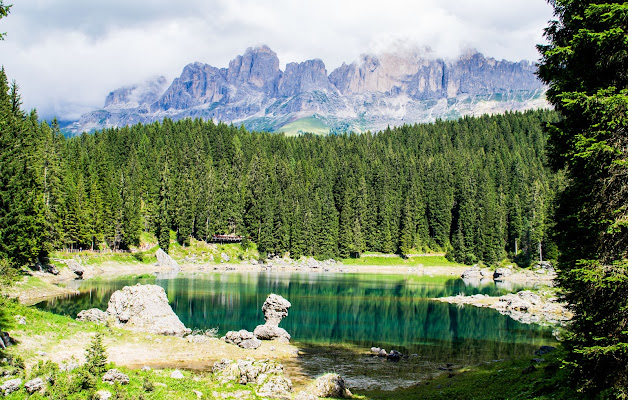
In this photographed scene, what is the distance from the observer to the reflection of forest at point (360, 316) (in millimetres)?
40219

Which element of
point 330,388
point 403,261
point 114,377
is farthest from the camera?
point 403,261

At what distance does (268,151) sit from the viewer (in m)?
182

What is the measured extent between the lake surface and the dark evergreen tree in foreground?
13557 mm

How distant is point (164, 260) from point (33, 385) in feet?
305

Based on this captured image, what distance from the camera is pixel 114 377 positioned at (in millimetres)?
18719

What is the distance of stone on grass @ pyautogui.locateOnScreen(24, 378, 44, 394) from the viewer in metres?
16.0

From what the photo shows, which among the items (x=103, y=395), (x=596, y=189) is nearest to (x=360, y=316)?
(x=103, y=395)

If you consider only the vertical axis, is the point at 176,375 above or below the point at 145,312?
below

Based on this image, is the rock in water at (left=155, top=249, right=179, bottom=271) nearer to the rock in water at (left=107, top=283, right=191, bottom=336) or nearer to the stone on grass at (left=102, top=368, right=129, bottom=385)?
the rock in water at (left=107, top=283, right=191, bottom=336)

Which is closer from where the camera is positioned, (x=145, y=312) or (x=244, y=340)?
(x=244, y=340)

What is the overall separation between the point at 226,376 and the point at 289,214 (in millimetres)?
117502

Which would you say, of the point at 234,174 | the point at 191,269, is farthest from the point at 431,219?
the point at 191,269

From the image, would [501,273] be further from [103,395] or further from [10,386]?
[10,386]

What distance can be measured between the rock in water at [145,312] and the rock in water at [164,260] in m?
68.7
